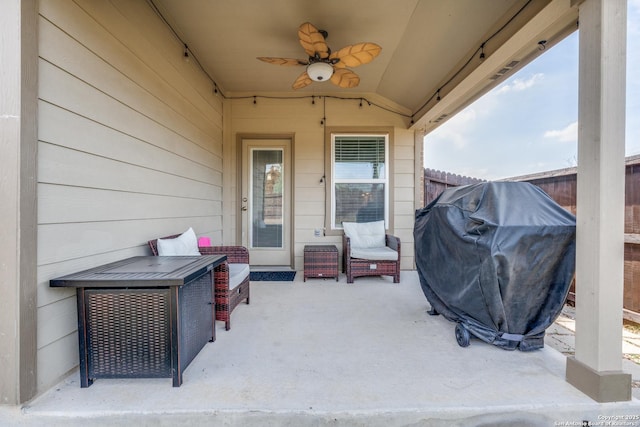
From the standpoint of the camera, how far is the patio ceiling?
2.21m

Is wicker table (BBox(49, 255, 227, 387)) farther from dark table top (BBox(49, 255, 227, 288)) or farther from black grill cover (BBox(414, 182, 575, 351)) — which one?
black grill cover (BBox(414, 182, 575, 351))

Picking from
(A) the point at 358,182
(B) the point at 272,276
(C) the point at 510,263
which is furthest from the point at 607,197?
(B) the point at 272,276

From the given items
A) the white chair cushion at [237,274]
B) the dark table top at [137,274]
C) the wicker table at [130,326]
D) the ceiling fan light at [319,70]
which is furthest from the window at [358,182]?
the wicker table at [130,326]

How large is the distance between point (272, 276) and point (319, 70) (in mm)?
2814

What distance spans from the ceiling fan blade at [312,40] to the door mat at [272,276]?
2.82 metres

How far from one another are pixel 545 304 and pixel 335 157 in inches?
133

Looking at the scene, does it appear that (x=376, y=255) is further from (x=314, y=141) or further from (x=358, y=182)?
(x=314, y=141)

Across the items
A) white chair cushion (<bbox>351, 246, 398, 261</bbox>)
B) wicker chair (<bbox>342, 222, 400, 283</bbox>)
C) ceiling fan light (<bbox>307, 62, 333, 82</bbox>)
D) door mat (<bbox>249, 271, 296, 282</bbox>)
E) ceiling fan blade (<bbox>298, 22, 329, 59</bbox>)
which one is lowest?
door mat (<bbox>249, 271, 296, 282</bbox>)

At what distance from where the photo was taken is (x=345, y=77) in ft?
10.3

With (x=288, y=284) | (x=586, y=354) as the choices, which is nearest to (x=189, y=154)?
(x=288, y=284)

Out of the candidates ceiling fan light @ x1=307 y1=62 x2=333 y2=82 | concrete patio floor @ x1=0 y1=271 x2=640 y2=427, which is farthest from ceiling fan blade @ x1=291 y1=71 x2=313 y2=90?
concrete patio floor @ x1=0 y1=271 x2=640 y2=427

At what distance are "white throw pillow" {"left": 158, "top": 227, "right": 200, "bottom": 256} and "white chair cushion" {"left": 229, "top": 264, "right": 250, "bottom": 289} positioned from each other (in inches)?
16.1

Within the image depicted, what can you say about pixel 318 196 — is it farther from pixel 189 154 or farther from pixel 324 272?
pixel 189 154

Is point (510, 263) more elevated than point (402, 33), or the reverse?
point (402, 33)
